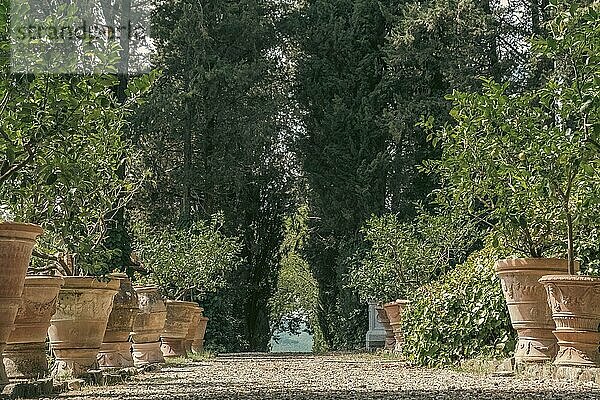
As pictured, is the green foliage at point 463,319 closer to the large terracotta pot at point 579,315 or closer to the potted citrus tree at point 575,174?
the potted citrus tree at point 575,174

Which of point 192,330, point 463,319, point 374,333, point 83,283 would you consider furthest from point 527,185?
point 374,333

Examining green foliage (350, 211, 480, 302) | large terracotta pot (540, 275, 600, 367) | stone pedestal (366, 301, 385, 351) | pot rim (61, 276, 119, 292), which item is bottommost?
stone pedestal (366, 301, 385, 351)

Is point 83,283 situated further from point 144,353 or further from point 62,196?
point 144,353

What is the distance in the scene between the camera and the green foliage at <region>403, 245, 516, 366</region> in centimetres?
792

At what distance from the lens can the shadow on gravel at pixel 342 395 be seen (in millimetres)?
4715

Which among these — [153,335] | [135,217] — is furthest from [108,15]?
[153,335]

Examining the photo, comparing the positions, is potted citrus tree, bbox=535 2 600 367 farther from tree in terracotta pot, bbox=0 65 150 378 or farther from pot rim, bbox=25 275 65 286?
pot rim, bbox=25 275 65 286

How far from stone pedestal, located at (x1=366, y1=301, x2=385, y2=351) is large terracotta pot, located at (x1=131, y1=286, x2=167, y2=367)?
786 cm

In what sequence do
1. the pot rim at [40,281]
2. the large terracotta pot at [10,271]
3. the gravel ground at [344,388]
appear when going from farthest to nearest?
the pot rim at [40,281] → the gravel ground at [344,388] → the large terracotta pot at [10,271]

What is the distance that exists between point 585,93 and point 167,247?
8.50 m

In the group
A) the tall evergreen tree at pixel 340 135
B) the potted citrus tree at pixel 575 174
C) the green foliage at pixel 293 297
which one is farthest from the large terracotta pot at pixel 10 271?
the green foliage at pixel 293 297

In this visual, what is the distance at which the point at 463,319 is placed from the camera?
841 centimetres

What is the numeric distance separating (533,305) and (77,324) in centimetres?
326

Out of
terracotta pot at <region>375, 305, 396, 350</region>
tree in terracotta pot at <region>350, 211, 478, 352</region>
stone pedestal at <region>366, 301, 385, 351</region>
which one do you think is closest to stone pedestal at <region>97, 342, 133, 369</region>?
tree in terracotta pot at <region>350, 211, 478, 352</region>
